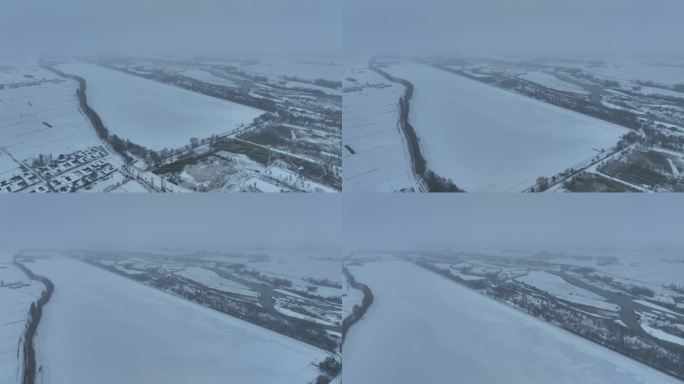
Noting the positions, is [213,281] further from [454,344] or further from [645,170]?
[645,170]

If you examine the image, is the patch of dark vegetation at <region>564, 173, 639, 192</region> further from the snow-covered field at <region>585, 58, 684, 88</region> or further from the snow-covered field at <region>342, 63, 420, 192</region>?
the snow-covered field at <region>342, 63, 420, 192</region>

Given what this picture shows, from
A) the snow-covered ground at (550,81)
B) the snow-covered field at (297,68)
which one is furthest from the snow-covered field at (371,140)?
the snow-covered ground at (550,81)

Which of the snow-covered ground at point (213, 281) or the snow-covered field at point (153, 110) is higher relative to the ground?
the snow-covered field at point (153, 110)

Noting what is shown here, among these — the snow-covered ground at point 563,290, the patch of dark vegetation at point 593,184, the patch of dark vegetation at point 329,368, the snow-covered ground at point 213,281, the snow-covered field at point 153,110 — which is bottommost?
the patch of dark vegetation at point 329,368

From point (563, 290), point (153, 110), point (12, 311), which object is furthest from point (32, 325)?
point (563, 290)

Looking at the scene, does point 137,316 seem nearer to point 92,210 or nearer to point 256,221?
point 92,210

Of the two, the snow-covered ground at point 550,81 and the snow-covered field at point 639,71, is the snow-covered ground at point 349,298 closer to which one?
the snow-covered ground at point 550,81
